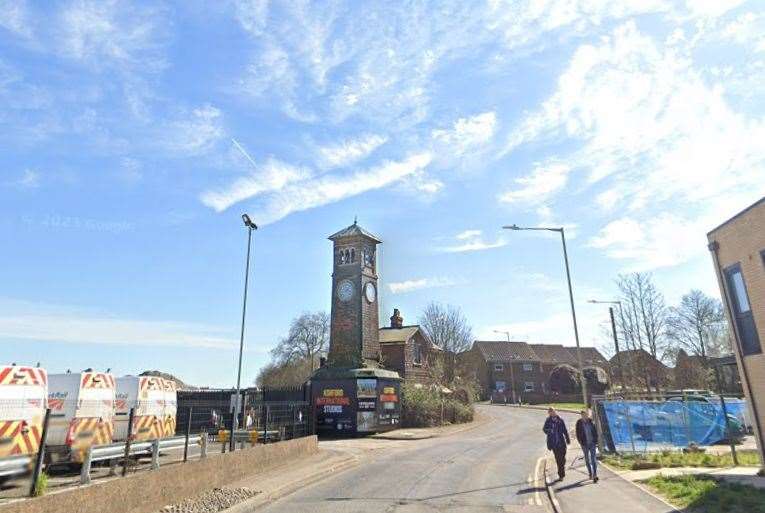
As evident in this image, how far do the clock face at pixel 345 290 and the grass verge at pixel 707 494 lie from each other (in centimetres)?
2693

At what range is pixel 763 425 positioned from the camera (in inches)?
548

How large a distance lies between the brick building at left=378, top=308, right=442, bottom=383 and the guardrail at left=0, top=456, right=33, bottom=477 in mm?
35838

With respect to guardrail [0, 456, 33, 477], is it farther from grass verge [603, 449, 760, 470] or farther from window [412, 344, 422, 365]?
window [412, 344, 422, 365]

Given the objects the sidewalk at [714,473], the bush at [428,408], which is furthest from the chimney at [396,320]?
the sidewalk at [714,473]

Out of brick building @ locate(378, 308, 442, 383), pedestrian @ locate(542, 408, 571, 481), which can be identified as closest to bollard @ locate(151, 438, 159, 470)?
pedestrian @ locate(542, 408, 571, 481)

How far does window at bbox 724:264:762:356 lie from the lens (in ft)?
47.6

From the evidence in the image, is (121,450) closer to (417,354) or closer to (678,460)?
(678,460)

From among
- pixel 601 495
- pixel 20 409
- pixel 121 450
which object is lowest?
pixel 601 495

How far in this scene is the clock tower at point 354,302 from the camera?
122ft

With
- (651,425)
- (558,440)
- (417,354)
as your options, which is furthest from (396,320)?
(558,440)

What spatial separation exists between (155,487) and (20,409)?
3947 millimetres

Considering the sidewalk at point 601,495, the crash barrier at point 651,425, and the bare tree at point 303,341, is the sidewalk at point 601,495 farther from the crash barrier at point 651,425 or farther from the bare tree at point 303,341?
the bare tree at point 303,341

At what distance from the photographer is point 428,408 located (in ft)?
122

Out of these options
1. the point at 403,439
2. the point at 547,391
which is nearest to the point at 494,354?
the point at 547,391
